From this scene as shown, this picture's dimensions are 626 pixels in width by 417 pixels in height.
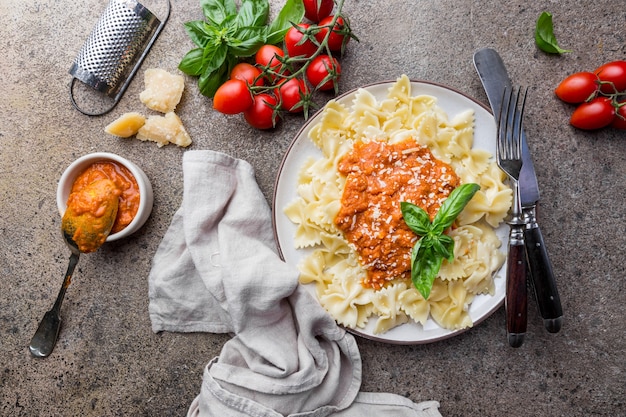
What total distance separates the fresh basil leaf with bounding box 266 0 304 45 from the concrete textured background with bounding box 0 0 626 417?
10.5 inches

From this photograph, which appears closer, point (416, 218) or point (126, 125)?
point (416, 218)

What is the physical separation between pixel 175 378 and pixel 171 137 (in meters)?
2.03

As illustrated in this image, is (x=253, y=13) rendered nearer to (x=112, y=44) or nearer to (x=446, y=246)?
(x=112, y=44)

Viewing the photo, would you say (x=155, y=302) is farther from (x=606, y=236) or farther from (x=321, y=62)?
(x=606, y=236)

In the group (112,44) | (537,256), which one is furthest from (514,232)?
(112,44)

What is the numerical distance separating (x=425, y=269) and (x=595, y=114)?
1.78m

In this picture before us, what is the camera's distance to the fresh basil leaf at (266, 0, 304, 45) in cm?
392

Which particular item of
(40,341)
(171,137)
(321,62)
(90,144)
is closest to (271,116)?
(321,62)

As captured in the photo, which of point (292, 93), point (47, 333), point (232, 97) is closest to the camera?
point (232, 97)

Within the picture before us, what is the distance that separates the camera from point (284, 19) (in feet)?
13.0

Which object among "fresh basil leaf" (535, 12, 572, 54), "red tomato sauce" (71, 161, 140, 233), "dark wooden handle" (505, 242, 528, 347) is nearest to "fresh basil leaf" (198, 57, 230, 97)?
"red tomato sauce" (71, 161, 140, 233)

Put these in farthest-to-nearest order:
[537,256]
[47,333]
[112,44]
→ [47,333] < [112,44] < [537,256]

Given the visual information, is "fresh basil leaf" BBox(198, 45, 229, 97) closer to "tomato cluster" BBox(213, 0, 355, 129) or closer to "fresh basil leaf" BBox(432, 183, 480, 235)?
"tomato cluster" BBox(213, 0, 355, 129)

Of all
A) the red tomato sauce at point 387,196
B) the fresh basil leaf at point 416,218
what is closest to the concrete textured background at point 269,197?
the red tomato sauce at point 387,196
